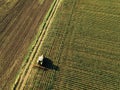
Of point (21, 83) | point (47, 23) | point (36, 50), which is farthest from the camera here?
point (47, 23)

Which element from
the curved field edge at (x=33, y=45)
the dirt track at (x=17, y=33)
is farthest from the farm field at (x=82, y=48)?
the dirt track at (x=17, y=33)

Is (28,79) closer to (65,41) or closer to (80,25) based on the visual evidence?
(65,41)

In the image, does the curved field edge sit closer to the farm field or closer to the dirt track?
the dirt track

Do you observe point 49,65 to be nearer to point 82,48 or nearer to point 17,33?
point 82,48

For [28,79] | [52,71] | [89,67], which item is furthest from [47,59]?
[89,67]

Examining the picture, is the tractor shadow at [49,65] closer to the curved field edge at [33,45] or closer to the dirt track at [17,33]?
the curved field edge at [33,45]
